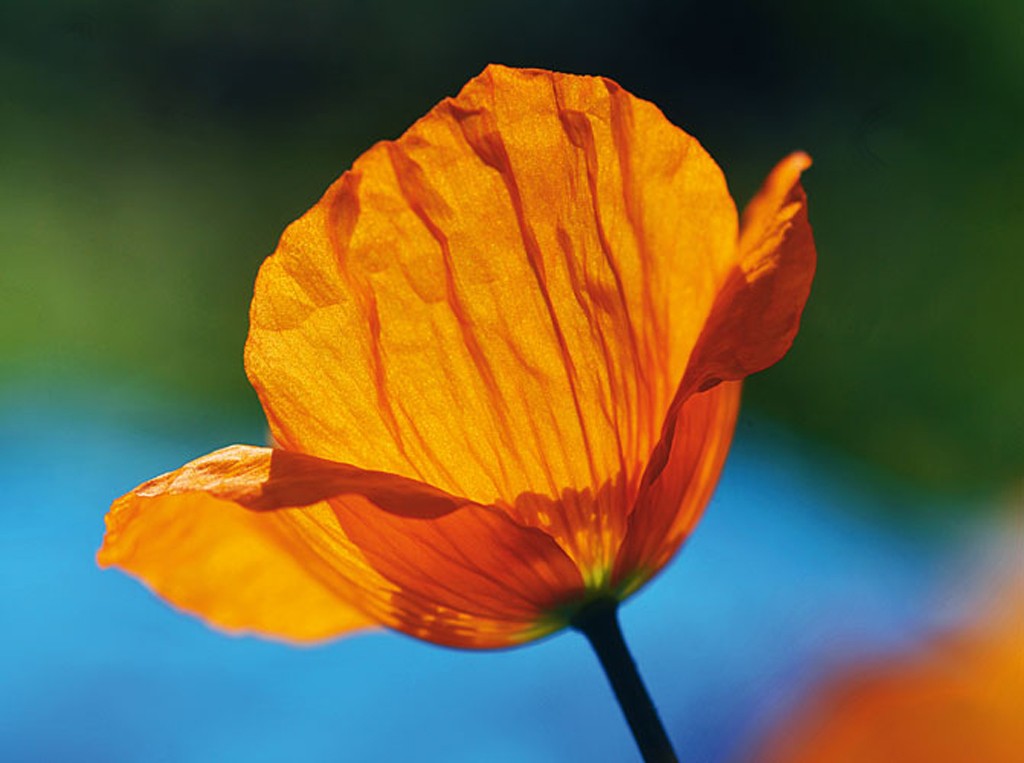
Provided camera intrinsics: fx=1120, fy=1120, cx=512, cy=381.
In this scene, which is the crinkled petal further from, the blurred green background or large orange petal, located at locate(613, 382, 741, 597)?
the blurred green background

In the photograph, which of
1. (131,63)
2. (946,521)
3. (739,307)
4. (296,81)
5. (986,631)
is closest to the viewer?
(739,307)

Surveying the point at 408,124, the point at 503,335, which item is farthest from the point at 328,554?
the point at 408,124

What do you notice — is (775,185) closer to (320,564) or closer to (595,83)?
(595,83)

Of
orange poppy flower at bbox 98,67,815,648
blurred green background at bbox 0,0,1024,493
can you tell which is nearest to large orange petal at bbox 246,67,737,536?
orange poppy flower at bbox 98,67,815,648

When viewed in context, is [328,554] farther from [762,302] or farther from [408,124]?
[408,124]

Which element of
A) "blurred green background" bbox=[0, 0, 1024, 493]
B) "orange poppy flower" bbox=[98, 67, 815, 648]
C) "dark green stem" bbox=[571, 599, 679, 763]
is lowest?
"dark green stem" bbox=[571, 599, 679, 763]

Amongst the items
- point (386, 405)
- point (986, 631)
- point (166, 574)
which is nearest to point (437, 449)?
point (386, 405)
